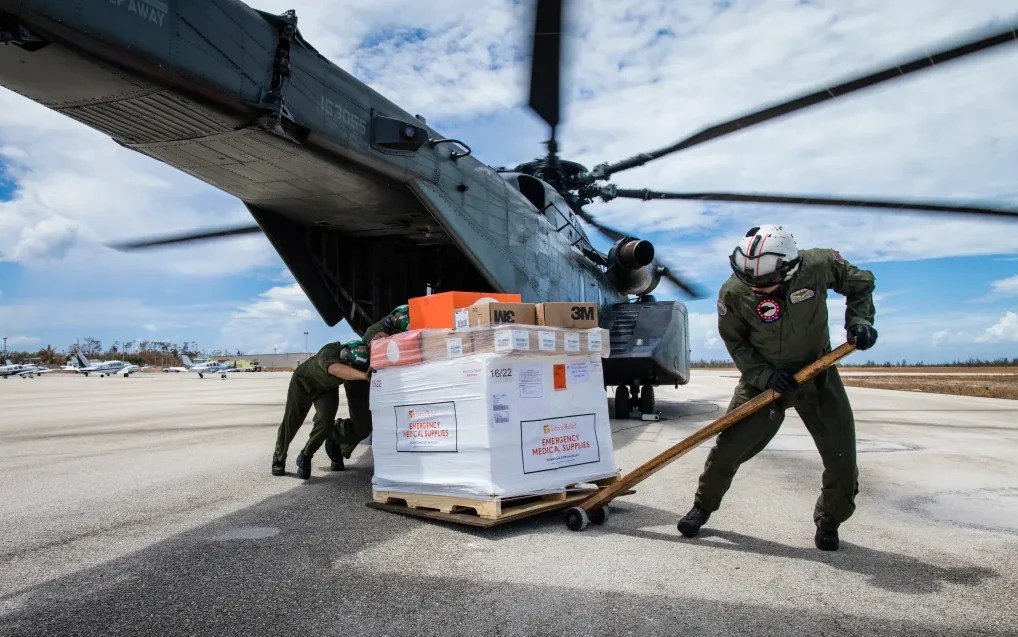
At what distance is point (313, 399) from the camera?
6.19 meters

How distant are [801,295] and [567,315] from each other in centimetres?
159

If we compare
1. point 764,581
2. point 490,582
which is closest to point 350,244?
point 490,582

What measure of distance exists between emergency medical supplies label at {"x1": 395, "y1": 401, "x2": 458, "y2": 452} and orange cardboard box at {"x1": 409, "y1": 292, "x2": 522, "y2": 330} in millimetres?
623

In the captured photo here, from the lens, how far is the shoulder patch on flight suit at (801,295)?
382cm

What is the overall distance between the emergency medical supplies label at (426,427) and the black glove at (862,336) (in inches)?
97.0

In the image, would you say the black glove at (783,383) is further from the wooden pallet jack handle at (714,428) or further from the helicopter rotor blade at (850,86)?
the helicopter rotor blade at (850,86)

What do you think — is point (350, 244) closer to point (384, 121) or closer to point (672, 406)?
point (384, 121)

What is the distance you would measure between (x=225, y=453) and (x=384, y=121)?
4218mm

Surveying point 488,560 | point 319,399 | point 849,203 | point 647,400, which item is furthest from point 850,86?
point 647,400

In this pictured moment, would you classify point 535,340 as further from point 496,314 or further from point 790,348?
point 790,348

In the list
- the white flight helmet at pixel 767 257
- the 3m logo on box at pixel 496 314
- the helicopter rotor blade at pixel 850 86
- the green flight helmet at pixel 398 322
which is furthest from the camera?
the green flight helmet at pixel 398 322

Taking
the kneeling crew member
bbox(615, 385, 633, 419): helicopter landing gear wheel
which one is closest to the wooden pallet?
the kneeling crew member

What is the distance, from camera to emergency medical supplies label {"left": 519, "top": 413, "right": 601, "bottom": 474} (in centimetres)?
432

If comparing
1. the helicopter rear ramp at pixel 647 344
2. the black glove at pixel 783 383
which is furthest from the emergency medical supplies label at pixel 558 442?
the helicopter rear ramp at pixel 647 344
